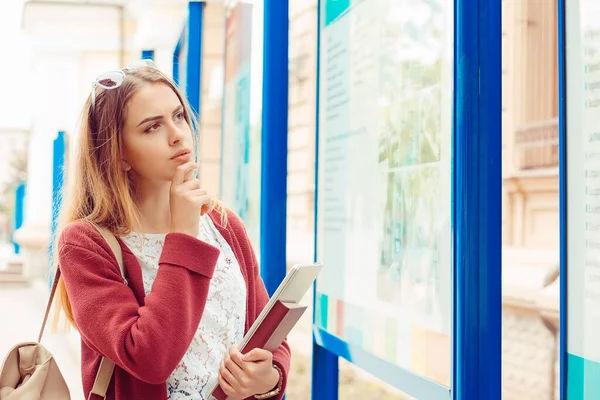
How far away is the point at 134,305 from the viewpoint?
144cm

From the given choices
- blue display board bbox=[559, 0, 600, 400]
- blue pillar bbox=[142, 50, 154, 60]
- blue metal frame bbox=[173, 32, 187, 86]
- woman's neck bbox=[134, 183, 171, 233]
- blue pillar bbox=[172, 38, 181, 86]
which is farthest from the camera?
blue pillar bbox=[142, 50, 154, 60]

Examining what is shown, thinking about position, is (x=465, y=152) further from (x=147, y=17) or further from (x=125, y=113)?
(x=147, y=17)

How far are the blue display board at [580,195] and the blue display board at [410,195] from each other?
0.14 metres

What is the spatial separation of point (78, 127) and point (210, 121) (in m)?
2.00

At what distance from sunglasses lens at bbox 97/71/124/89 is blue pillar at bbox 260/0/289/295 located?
2.28ft

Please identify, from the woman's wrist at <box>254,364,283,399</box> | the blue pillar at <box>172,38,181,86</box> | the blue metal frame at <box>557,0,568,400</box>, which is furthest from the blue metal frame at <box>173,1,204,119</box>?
the blue metal frame at <box>557,0,568,400</box>

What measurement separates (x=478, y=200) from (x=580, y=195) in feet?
0.62

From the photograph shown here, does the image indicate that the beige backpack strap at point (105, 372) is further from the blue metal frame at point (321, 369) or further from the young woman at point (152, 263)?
the blue metal frame at point (321, 369)

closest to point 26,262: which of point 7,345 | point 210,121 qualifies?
point 7,345

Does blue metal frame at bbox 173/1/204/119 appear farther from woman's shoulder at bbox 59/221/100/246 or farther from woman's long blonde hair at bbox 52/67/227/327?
woman's shoulder at bbox 59/221/100/246

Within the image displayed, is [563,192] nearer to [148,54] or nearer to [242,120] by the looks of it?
[242,120]

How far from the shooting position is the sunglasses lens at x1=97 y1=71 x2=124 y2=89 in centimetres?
155

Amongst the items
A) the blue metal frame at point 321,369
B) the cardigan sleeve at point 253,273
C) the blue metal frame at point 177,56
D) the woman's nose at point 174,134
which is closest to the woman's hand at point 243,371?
the cardigan sleeve at point 253,273

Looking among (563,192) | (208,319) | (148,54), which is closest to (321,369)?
(208,319)
